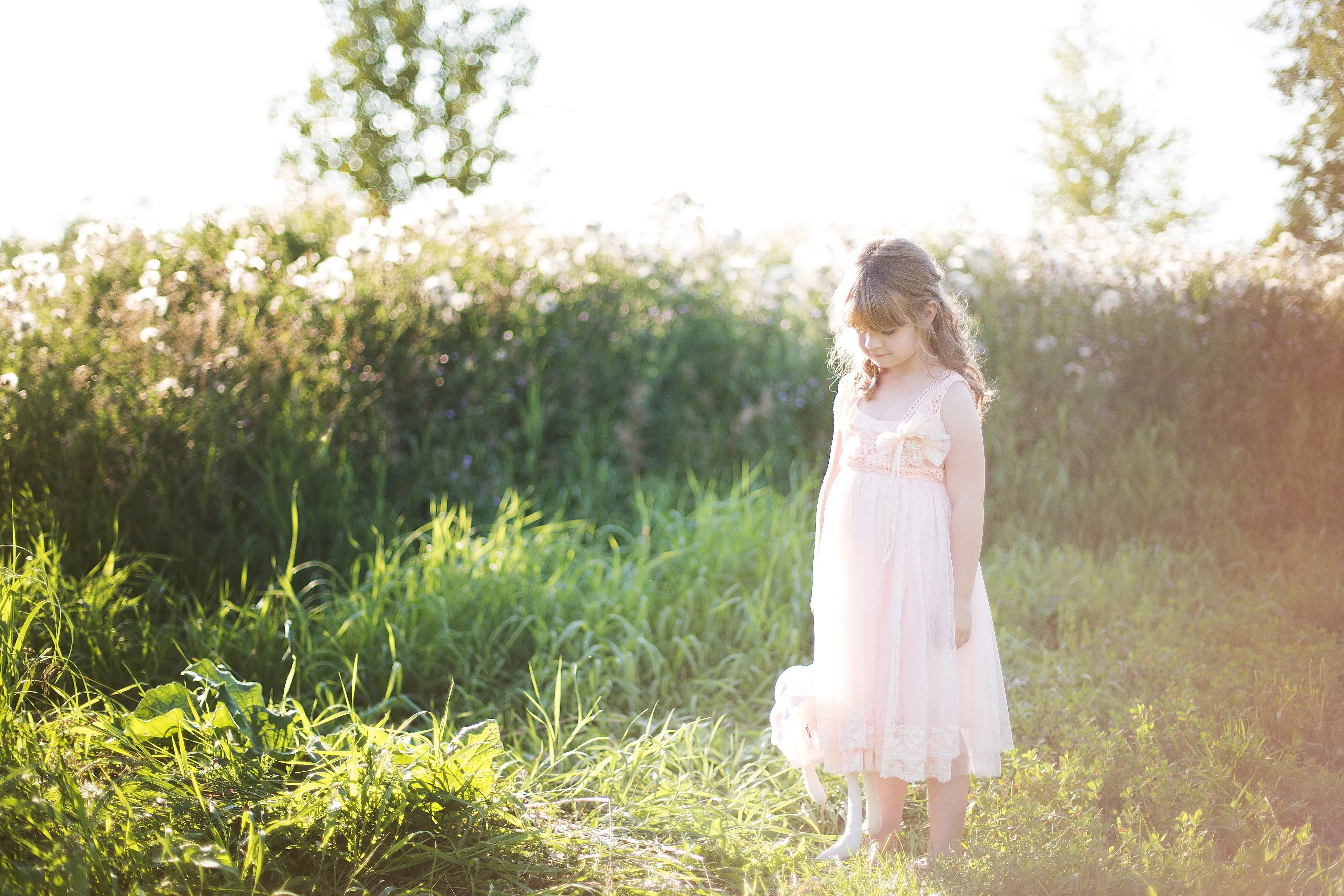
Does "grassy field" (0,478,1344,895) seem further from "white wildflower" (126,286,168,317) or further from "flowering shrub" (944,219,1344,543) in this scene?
"white wildflower" (126,286,168,317)

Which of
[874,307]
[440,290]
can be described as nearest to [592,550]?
[440,290]

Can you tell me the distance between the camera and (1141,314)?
573 cm

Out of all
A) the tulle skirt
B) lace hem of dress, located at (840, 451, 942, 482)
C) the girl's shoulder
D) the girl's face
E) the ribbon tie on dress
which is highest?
the girl's face

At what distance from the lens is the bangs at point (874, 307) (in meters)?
2.24

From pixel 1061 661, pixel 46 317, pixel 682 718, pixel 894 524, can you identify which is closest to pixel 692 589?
pixel 682 718

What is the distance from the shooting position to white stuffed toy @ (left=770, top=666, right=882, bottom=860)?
2.42 m

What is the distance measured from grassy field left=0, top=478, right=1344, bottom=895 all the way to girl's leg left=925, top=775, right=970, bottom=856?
7 centimetres

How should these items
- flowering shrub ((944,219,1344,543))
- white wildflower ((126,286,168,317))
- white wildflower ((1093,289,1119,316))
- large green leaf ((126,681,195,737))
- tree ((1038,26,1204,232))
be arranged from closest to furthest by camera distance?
large green leaf ((126,681,195,737)), white wildflower ((126,286,168,317)), flowering shrub ((944,219,1344,543)), white wildflower ((1093,289,1119,316)), tree ((1038,26,1204,232))

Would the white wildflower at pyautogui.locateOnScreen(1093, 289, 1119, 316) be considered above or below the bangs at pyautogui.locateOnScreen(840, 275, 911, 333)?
below

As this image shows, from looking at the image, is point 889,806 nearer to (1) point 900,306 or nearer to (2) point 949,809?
(2) point 949,809

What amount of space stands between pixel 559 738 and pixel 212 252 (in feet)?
13.3

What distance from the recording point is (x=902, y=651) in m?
2.29

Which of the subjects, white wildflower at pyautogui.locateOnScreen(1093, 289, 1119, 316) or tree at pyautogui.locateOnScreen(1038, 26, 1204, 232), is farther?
tree at pyautogui.locateOnScreen(1038, 26, 1204, 232)

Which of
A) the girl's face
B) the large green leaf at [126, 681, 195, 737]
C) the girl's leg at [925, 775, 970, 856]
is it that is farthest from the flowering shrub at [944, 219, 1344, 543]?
the large green leaf at [126, 681, 195, 737]
